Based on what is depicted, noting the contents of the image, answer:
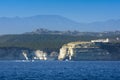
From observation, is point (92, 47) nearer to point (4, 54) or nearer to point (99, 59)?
point (99, 59)

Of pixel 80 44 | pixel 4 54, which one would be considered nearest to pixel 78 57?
pixel 80 44

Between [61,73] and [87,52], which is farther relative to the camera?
[87,52]

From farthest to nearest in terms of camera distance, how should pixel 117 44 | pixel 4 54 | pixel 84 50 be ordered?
1. pixel 4 54
2. pixel 117 44
3. pixel 84 50

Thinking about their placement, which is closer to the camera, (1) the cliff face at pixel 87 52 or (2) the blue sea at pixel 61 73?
(2) the blue sea at pixel 61 73

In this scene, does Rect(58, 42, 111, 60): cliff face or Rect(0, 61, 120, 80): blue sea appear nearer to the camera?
Rect(0, 61, 120, 80): blue sea

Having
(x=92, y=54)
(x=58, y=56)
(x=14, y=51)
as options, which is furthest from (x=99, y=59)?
(x=14, y=51)

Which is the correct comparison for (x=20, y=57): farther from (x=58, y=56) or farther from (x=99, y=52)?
(x=99, y=52)

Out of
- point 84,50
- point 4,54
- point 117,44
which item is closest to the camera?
point 84,50

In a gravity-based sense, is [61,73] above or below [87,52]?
above

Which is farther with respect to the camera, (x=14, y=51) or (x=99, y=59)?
(x=14, y=51)
